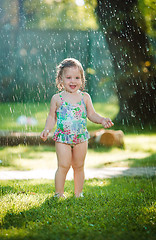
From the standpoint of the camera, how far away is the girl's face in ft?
11.2

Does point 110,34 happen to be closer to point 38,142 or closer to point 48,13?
point 38,142

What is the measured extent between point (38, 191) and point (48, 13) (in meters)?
13.2

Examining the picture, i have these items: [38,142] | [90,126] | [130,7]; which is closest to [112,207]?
[38,142]

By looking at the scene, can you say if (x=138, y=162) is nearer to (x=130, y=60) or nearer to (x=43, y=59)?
(x=130, y=60)

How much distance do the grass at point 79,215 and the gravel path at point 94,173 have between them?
1.20 m

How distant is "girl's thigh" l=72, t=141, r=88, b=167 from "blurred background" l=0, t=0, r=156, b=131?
7.47 meters

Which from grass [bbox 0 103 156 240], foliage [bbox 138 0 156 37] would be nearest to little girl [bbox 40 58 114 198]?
grass [bbox 0 103 156 240]

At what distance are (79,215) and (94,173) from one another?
2.81m

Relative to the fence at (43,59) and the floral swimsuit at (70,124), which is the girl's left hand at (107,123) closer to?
the floral swimsuit at (70,124)

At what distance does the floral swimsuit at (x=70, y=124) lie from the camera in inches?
131

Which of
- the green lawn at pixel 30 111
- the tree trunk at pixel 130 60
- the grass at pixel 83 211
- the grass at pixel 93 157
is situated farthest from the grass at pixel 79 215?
the green lawn at pixel 30 111

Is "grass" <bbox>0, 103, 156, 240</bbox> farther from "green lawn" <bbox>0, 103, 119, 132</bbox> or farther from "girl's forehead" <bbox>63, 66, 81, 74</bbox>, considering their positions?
"green lawn" <bbox>0, 103, 119, 132</bbox>

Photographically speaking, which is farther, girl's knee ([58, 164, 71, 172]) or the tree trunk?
the tree trunk

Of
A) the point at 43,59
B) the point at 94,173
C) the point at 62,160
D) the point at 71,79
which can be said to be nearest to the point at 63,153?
the point at 62,160
